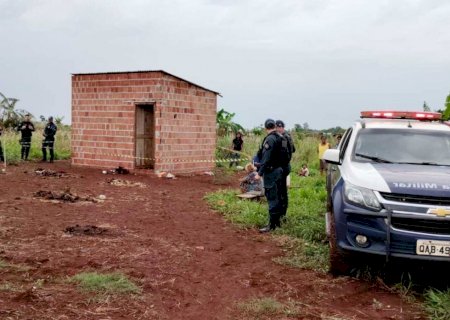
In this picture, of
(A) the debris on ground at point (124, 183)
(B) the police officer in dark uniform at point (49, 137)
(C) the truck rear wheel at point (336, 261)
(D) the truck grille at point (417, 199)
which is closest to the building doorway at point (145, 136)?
(A) the debris on ground at point (124, 183)

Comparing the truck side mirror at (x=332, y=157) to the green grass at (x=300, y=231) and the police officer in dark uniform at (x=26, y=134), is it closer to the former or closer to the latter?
the green grass at (x=300, y=231)

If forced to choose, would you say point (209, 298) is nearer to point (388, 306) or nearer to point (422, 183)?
point (388, 306)

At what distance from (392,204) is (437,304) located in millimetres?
1028

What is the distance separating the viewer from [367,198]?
5027mm

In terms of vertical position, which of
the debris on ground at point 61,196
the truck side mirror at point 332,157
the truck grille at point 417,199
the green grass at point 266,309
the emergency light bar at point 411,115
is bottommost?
the green grass at point 266,309

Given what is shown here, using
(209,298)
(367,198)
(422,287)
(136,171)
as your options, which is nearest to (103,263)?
(209,298)

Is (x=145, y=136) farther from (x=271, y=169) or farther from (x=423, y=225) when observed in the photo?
(x=423, y=225)

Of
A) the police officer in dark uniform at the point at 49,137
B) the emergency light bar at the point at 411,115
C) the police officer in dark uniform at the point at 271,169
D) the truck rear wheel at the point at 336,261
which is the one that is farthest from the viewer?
the police officer in dark uniform at the point at 49,137

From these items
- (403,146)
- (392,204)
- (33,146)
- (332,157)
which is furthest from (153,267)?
(33,146)

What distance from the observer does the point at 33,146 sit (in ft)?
73.6

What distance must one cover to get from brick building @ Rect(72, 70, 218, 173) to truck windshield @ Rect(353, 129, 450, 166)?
34.7ft

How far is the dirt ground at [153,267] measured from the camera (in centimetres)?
461

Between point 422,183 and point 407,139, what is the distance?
4.35 feet

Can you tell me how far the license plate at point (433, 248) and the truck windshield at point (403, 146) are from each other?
1.24 m
